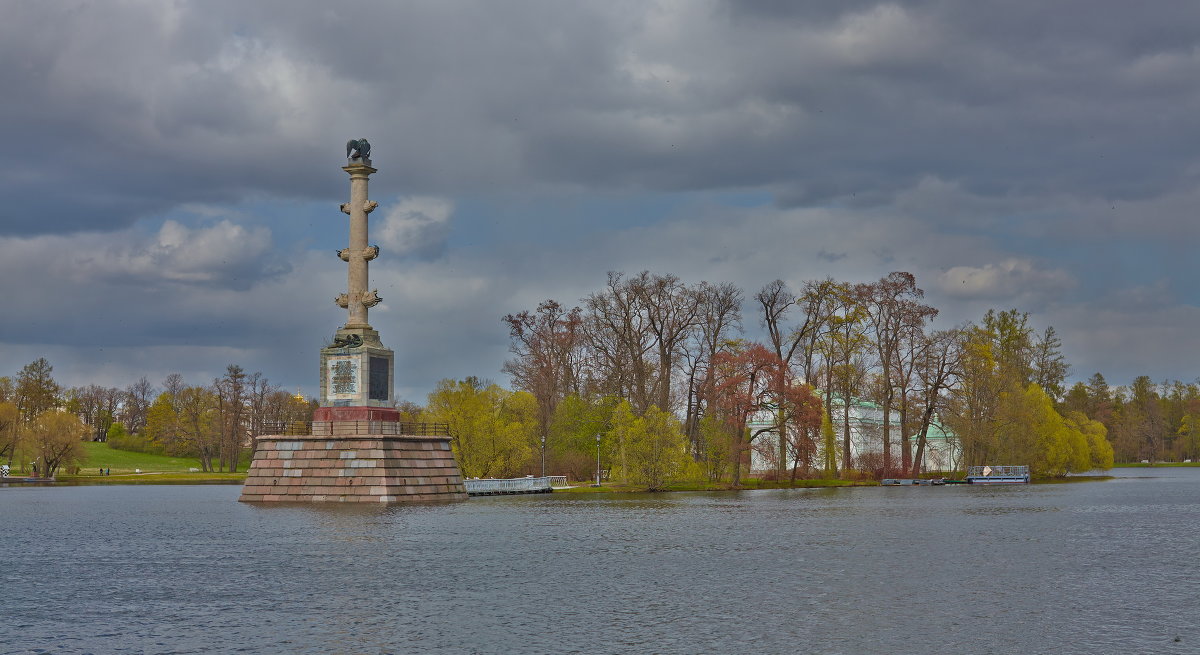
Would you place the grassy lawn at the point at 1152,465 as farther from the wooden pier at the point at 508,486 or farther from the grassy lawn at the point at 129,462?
the grassy lawn at the point at 129,462

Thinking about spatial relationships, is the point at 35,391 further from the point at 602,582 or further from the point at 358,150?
the point at 602,582

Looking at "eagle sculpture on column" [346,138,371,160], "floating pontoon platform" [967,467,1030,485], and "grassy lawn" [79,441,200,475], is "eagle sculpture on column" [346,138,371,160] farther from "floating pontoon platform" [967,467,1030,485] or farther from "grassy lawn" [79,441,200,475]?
"grassy lawn" [79,441,200,475]

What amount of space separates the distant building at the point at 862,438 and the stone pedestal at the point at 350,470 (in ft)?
88.5

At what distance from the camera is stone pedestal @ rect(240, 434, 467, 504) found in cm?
6103

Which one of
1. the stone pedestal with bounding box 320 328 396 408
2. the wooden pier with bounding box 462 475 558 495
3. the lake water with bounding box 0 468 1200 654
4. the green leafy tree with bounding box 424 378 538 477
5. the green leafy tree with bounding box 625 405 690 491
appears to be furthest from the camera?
the green leafy tree with bounding box 424 378 538 477

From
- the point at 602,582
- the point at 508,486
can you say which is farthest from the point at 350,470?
the point at 602,582

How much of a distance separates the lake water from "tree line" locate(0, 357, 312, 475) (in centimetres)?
5727

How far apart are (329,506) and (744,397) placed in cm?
3177

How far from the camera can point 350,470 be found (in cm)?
6134

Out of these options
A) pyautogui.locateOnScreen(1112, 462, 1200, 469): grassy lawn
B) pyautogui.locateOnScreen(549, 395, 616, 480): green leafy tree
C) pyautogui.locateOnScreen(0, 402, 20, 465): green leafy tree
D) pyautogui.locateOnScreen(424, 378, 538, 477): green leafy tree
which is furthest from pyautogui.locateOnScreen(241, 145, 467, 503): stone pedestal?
pyautogui.locateOnScreen(1112, 462, 1200, 469): grassy lawn

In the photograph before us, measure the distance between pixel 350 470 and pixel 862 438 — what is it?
208 ft

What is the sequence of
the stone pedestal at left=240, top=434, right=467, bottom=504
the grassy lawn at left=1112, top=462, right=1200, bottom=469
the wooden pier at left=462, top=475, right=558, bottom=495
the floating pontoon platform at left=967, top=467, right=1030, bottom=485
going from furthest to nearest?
the grassy lawn at left=1112, top=462, right=1200, bottom=469 → the floating pontoon platform at left=967, top=467, right=1030, bottom=485 → the wooden pier at left=462, top=475, right=558, bottom=495 → the stone pedestal at left=240, top=434, right=467, bottom=504

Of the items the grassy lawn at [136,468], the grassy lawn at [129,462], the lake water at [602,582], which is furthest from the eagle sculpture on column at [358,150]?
the grassy lawn at [129,462]

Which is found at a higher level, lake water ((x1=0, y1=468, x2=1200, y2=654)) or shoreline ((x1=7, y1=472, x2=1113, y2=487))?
shoreline ((x1=7, y1=472, x2=1113, y2=487))
